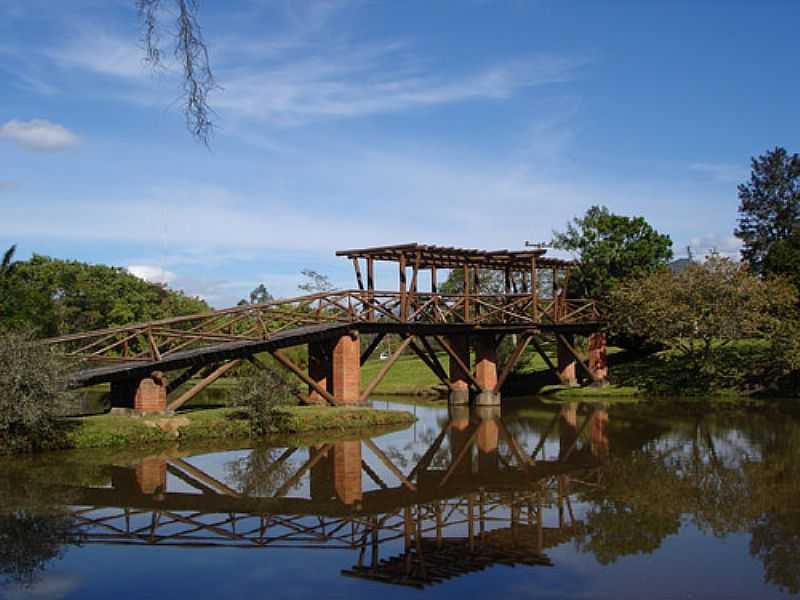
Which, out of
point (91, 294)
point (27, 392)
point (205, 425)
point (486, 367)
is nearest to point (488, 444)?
point (205, 425)

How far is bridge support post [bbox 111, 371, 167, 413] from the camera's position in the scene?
2559cm

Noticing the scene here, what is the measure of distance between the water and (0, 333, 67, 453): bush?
1.07 metres

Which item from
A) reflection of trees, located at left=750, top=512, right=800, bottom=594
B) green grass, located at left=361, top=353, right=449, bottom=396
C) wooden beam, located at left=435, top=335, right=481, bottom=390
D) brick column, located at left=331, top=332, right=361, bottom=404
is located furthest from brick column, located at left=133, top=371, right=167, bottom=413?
green grass, located at left=361, top=353, right=449, bottom=396

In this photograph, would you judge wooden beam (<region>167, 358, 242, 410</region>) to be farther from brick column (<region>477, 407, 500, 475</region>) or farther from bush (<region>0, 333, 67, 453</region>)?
brick column (<region>477, 407, 500, 475</region>)

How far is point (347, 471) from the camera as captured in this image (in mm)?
18578

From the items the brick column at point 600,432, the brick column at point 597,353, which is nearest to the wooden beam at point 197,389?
the brick column at point 600,432

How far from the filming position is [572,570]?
10.5 meters

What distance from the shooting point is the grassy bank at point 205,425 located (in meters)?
22.6

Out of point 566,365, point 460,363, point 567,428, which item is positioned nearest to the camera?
point 567,428

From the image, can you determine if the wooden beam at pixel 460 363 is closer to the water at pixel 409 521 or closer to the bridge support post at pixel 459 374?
the bridge support post at pixel 459 374

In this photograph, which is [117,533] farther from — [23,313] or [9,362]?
[23,313]

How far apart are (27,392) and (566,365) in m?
29.0

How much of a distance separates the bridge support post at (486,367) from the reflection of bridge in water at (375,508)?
14345mm

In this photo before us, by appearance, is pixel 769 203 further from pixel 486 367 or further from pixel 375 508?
pixel 375 508
